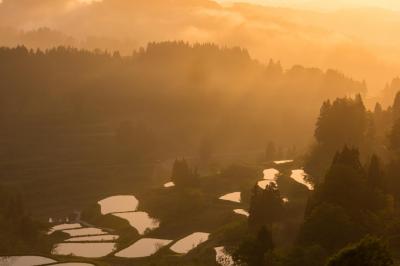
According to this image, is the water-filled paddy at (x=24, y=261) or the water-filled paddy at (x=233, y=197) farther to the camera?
the water-filled paddy at (x=233, y=197)

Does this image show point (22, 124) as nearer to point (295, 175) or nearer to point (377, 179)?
point (295, 175)

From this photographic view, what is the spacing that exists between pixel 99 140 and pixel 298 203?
9210cm

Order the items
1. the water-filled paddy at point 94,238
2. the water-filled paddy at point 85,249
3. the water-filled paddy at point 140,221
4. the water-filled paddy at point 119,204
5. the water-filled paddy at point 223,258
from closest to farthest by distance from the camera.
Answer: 1. the water-filled paddy at point 223,258
2. the water-filled paddy at point 85,249
3. the water-filled paddy at point 94,238
4. the water-filled paddy at point 140,221
5. the water-filled paddy at point 119,204

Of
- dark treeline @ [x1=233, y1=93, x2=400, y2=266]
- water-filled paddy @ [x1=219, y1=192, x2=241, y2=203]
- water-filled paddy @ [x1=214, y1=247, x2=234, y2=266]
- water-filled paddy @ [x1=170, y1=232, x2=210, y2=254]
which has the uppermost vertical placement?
dark treeline @ [x1=233, y1=93, x2=400, y2=266]

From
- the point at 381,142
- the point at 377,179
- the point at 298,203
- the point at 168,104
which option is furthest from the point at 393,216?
the point at 168,104

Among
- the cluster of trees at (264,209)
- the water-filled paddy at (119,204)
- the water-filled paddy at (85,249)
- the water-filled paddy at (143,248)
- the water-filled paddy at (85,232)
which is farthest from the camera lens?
the water-filled paddy at (119,204)

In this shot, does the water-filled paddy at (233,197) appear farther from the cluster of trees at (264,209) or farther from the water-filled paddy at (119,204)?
the cluster of trees at (264,209)

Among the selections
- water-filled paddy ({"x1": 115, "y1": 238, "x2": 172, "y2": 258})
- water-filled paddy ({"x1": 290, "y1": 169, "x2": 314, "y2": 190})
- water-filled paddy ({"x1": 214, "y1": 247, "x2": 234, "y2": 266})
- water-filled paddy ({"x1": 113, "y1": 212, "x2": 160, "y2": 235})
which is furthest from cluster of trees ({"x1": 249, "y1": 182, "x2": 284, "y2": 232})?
water-filled paddy ({"x1": 113, "y1": 212, "x2": 160, "y2": 235})

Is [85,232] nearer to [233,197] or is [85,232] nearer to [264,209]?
[233,197]

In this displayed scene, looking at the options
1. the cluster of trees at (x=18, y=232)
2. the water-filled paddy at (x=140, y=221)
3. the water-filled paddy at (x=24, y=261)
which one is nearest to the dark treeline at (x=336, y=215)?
the water-filled paddy at (x=24, y=261)

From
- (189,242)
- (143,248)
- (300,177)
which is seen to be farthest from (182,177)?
(143,248)

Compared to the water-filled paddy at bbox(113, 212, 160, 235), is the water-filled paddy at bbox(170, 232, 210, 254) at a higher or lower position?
higher

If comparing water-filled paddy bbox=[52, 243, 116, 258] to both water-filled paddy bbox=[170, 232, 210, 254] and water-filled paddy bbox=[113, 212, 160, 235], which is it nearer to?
water-filled paddy bbox=[113, 212, 160, 235]

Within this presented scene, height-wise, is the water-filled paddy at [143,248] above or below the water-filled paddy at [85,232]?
above
